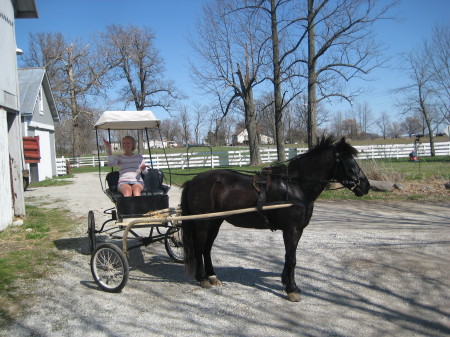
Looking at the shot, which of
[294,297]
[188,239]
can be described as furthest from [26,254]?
[294,297]

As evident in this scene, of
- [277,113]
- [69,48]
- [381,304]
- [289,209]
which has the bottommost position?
[381,304]

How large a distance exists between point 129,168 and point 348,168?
11.8ft

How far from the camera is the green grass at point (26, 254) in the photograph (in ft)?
15.5

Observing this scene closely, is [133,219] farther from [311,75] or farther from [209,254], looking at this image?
[311,75]

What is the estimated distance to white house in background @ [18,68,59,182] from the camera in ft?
68.6

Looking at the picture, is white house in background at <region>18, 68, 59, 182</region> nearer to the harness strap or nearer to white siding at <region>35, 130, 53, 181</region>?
white siding at <region>35, 130, 53, 181</region>

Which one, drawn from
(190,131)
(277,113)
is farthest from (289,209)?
(190,131)

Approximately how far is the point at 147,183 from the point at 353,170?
375 centimetres

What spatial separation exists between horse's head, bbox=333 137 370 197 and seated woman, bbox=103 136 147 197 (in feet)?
10.6

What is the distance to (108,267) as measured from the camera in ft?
16.6

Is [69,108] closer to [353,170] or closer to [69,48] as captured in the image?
[69,48]

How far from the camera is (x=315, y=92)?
15922mm

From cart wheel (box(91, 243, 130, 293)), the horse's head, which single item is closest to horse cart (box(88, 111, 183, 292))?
cart wheel (box(91, 243, 130, 293))

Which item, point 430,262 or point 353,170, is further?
point 430,262
